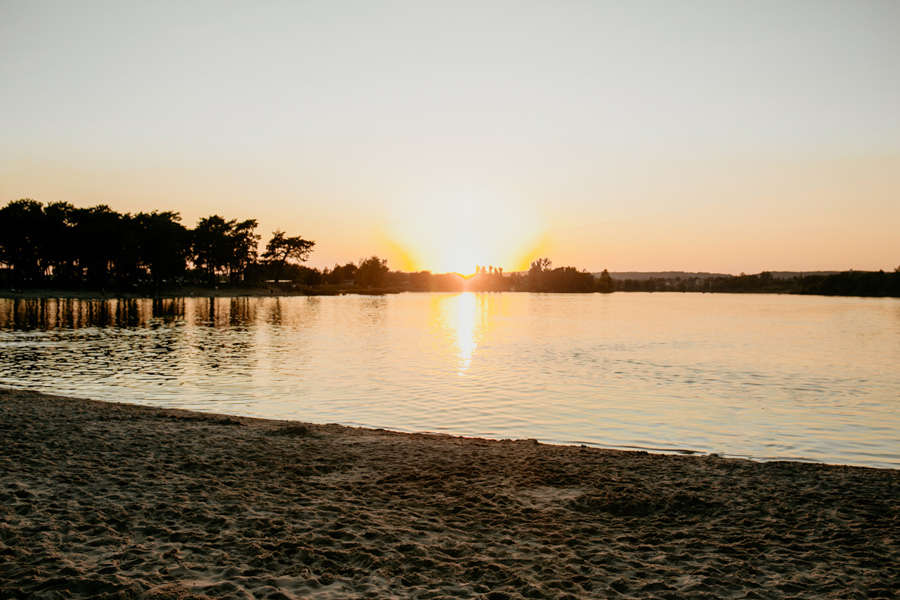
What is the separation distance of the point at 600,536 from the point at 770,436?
10968 millimetres

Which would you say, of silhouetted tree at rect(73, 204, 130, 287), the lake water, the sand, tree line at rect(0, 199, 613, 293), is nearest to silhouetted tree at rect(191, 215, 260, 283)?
tree line at rect(0, 199, 613, 293)

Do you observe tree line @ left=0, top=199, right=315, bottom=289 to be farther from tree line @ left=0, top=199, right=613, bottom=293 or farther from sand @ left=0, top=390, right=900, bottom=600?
sand @ left=0, top=390, right=900, bottom=600

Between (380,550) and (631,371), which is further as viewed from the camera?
(631,371)

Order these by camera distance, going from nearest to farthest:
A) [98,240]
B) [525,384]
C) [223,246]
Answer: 1. [525,384]
2. [98,240]
3. [223,246]

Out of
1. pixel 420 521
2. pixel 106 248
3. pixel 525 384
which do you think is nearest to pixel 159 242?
pixel 106 248

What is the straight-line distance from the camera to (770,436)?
16.9m

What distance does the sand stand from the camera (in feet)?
22.1

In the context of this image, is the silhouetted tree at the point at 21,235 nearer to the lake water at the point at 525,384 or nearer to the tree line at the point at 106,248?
the tree line at the point at 106,248

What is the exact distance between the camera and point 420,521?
28.9 ft

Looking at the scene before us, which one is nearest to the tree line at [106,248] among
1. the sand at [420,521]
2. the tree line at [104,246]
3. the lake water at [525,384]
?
the tree line at [104,246]

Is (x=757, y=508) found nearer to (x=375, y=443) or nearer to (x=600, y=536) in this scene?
(x=600, y=536)

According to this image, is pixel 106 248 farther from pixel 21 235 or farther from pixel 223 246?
pixel 223 246

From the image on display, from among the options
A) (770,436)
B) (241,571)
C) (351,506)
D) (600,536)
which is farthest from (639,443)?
(241,571)

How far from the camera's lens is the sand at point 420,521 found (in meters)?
6.72
